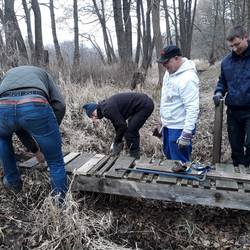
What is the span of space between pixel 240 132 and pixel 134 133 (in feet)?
4.73

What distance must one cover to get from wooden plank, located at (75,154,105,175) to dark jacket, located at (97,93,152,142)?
527mm

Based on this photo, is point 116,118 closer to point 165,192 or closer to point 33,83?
point 165,192

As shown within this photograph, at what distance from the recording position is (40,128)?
305cm

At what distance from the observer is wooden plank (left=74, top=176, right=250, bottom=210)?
3221mm

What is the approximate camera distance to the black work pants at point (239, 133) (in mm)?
4000

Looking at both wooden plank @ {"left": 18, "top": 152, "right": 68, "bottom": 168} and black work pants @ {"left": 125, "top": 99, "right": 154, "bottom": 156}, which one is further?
black work pants @ {"left": 125, "top": 99, "right": 154, "bottom": 156}

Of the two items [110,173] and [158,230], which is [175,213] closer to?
[158,230]

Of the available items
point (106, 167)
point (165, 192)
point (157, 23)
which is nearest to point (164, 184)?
point (165, 192)

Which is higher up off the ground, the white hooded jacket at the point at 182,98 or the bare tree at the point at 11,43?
the bare tree at the point at 11,43

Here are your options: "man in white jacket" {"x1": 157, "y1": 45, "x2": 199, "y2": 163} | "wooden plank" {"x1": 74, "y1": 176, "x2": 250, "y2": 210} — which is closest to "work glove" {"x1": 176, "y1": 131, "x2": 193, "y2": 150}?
"man in white jacket" {"x1": 157, "y1": 45, "x2": 199, "y2": 163}

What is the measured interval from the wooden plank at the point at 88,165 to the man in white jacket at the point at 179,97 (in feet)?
3.11

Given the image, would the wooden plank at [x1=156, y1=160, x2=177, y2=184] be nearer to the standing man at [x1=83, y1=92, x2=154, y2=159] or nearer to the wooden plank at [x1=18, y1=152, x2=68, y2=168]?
the standing man at [x1=83, y1=92, x2=154, y2=159]

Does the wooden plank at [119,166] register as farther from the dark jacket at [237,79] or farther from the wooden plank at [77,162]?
the dark jacket at [237,79]

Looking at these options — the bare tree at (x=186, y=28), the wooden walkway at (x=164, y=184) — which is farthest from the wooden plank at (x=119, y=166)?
the bare tree at (x=186, y=28)
